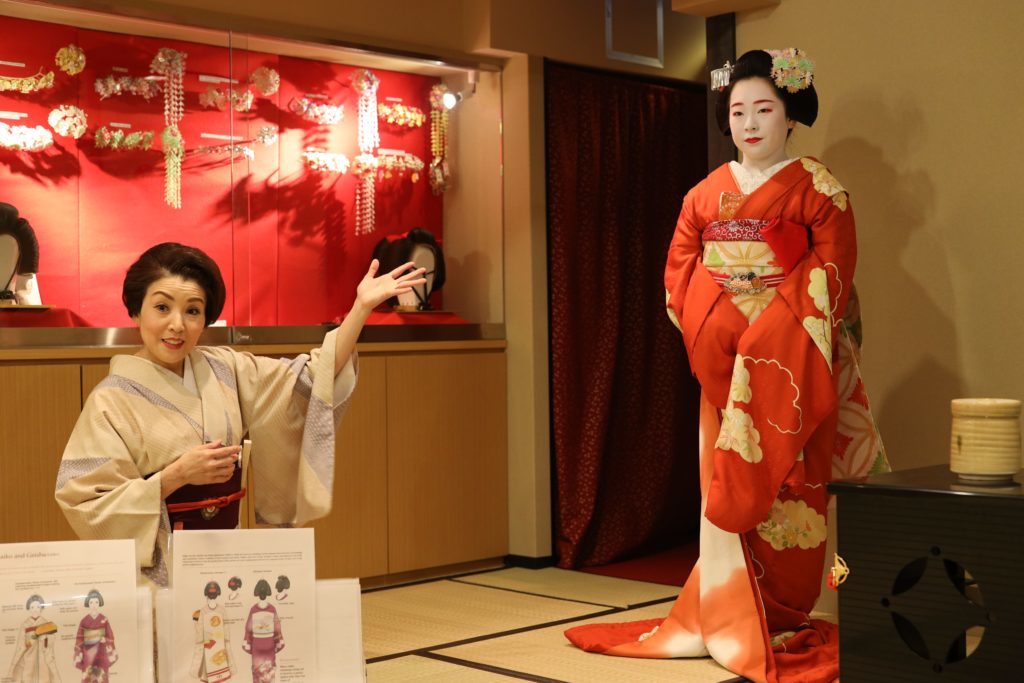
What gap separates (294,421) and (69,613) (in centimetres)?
92

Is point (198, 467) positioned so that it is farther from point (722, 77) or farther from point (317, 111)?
point (317, 111)

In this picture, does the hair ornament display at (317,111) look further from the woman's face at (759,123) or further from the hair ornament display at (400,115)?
the woman's face at (759,123)

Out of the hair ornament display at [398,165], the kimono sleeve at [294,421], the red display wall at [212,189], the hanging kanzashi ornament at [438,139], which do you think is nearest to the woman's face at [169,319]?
the kimono sleeve at [294,421]

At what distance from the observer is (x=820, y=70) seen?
13.9 feet

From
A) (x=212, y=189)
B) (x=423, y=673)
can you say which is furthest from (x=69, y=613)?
(x=212, y=189)

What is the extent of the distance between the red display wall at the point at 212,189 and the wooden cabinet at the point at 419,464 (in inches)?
11.6

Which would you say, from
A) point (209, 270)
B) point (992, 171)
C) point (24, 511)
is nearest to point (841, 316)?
point (992, 171)

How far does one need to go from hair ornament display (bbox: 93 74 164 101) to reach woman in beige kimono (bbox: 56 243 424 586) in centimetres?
161

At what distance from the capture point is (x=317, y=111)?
4.91m

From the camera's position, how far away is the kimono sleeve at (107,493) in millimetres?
2719

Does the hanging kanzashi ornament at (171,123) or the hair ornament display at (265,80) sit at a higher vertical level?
the hair ornament display at (265,80)

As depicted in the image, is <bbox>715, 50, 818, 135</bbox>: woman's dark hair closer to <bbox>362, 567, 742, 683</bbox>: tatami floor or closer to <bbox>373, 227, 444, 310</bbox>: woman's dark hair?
<bbox>362, 567, 742, 683</bbox>: tatami floor

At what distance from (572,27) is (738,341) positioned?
7.16 ft

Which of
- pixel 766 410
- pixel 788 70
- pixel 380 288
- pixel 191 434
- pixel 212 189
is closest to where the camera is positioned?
pixel 191 434
